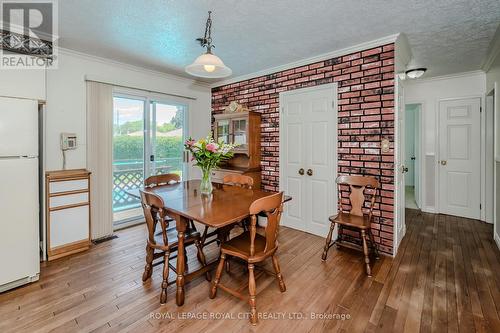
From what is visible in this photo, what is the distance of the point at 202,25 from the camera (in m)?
2.50

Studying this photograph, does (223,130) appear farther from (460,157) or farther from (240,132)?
(460,157)

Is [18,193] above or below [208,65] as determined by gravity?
below

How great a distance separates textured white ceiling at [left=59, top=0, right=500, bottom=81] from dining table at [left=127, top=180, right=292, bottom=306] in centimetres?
172

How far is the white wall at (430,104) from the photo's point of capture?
4.22 metres

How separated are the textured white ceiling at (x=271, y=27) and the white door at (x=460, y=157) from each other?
3.44ft

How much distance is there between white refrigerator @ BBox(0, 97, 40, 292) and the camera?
2.12m

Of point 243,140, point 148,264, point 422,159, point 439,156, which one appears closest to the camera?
point 148,264

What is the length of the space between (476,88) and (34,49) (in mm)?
6266

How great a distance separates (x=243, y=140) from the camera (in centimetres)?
397

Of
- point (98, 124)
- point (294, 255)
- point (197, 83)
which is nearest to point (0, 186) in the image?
point (98, 124)

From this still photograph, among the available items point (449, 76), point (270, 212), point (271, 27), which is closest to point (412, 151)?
point (449, 76)

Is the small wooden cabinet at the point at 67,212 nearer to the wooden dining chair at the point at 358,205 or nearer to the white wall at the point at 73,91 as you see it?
the white wall at the point at 73,91

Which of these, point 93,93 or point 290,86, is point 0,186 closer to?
point 93,93

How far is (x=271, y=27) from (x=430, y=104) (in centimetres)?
368
